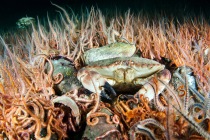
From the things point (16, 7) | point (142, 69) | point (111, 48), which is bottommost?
point (142, 69)

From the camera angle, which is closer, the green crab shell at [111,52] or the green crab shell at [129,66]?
the green crab shell at [129,66]

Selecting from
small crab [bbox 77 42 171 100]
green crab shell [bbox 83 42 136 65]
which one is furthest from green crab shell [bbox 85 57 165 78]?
green crab shell [bbox 83 42 136 65]

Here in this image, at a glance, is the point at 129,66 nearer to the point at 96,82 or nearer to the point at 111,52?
the point at 96,82

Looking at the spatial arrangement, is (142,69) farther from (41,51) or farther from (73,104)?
(41,51)

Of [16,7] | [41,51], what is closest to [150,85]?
[41,51]

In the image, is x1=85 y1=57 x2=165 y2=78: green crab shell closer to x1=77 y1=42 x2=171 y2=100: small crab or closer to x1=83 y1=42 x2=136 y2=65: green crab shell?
x1=77 y1=42 x2=171 y2=100: small crab

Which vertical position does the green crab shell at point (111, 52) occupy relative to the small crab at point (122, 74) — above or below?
above

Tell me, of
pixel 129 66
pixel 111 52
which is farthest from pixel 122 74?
pixel 111 52

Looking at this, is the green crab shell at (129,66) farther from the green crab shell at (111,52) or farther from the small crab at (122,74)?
A: the green crab shell at (111,52)

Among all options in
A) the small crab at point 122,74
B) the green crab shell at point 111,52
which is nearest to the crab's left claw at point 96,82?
the small crab at point 122,74

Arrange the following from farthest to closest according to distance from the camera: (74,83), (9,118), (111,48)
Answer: (111,48), (74,83), (9,118)

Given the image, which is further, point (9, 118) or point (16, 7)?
point (16, 7)
